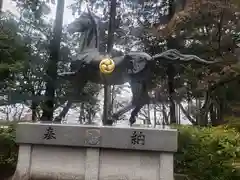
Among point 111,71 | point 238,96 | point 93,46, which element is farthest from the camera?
point 238,96

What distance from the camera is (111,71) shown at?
5.85 meters

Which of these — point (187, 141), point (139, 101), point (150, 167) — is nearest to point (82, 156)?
point (150, 167)

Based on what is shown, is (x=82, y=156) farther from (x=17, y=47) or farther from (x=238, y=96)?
(x=238, y=96)

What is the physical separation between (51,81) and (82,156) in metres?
6.23

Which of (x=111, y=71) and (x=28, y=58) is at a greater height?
(x=28, y=58)

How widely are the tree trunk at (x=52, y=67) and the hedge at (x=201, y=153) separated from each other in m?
3.55

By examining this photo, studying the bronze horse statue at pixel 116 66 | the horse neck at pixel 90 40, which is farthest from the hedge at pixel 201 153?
the horse neck at pixel 90 40

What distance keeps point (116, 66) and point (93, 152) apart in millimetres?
1975

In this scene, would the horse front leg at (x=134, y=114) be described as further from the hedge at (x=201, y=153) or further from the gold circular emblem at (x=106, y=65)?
the hedge at (x=201, y=153)

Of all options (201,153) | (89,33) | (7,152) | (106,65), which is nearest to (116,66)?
(106,65)

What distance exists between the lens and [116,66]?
5953 millimetres

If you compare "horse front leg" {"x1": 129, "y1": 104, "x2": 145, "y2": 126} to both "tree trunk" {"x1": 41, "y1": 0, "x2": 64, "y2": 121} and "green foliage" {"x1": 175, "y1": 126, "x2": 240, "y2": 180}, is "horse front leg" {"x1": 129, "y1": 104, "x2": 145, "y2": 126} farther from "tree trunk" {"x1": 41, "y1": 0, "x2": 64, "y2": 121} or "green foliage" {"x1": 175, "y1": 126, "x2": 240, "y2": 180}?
"tree trunk" {"x1": 41, "y1": 0, "x2": 64, "y2": 121}

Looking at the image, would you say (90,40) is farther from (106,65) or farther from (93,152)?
(93,152)

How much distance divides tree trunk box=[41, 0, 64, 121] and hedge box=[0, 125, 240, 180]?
3549mm
